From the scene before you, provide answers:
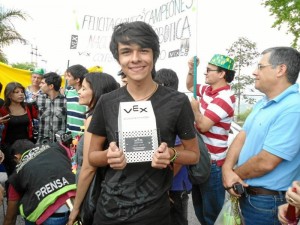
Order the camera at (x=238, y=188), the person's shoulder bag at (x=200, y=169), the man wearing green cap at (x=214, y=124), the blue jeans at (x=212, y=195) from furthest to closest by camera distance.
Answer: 1. the blue jeans at (x=212, y=195)
2. the man wearing green cap at (x=214, y=124)
3. the person's shoulder bag at (x=200, y=169)
4. the camera at (x=238, y=188)

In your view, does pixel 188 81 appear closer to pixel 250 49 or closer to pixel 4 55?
pixel 250 49

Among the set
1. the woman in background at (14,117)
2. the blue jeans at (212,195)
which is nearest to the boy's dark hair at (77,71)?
the woman in background at (14,117)

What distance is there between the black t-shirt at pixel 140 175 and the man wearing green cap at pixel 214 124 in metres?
1.28

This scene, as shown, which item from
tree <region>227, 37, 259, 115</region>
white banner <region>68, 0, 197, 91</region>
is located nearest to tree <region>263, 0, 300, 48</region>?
tree <region>227, 37, 259, 115</region>

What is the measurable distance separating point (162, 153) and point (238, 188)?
3.13ft

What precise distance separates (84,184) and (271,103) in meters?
1.27

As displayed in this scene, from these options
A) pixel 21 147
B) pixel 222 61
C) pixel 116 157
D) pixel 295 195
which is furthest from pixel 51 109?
pixel 295 195

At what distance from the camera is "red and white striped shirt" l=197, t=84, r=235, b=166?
309 cm

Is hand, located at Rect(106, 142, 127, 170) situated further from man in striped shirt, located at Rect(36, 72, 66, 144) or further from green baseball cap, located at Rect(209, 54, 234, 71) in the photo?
man in striped shirt, located at Rect(36, 72, 66, 144)

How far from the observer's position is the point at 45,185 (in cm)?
262

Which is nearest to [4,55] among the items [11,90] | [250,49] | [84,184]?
[250,49]

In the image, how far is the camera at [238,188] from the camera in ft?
7.38

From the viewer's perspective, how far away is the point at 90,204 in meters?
1.95

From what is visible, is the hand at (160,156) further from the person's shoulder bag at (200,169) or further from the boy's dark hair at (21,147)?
the boy's dark hair at (21,147)
